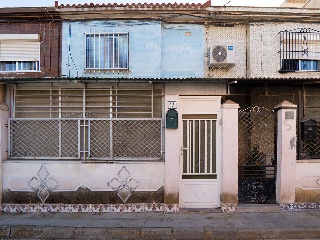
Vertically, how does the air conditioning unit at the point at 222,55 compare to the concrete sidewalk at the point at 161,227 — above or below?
above

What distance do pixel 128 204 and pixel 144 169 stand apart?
0.93m

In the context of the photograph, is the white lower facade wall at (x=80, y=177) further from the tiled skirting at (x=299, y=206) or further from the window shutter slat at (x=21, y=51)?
the window shutter slat at (x=21, y=51)

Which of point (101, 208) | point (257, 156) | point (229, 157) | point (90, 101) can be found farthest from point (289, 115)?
point (101, 208)

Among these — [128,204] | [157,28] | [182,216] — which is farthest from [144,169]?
[157,28]

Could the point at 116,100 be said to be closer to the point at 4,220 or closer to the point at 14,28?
the point at 4,220

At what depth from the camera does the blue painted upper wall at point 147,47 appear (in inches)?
389

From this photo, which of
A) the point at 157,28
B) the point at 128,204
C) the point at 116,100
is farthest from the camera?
the point at 157,28

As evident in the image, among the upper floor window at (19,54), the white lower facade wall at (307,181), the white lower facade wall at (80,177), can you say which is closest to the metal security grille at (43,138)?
the white lower facade wall at (80,177)

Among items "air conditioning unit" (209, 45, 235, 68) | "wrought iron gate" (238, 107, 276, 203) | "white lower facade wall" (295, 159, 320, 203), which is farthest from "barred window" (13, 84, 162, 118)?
"white lower facade wall" (295, 159, 320, 203)

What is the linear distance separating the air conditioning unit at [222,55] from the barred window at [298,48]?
176cm

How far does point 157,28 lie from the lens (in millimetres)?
9891

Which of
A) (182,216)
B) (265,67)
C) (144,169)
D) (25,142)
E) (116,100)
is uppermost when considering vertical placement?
(265,67)

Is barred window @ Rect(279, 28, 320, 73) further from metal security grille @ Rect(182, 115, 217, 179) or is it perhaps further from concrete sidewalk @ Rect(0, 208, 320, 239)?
concrete sidewalk @ Rect(0, 208, 320, 239)

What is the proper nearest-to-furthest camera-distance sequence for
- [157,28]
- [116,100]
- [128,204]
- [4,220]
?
[4,220] < [128,204] < [116,100] < [157,28]
